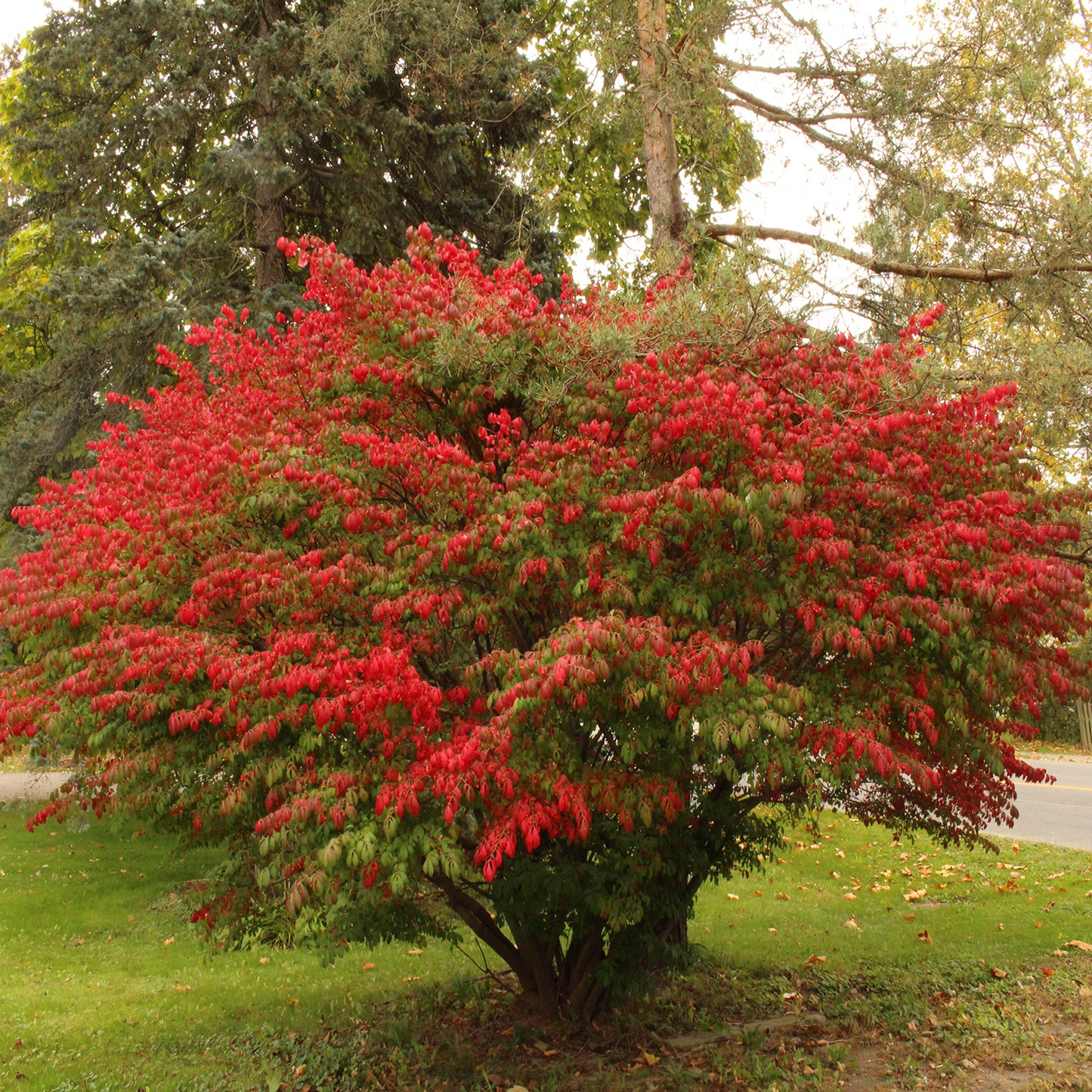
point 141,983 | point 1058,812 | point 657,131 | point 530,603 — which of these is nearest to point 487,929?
point 530,603

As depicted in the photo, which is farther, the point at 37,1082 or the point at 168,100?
the point at 168,100

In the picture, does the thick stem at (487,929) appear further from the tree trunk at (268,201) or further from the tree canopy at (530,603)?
the tree trunk at (268,201)

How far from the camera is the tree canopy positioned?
4.55m

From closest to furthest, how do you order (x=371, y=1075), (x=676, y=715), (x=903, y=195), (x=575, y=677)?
1. (x=575, y=677)
2. (x=676, y=715)
3. (x=371, y=1075)
4. (x=903, y=195)

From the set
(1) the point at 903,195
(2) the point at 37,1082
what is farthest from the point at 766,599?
(1) the point at 903,195

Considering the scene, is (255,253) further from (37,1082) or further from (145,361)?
(37,1082)

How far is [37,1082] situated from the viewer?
249 inches

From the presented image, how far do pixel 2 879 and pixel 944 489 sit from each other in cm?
1183

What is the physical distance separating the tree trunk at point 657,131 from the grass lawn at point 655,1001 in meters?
7.44

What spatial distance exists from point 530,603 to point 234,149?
9.41m

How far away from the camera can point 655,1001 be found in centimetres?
745

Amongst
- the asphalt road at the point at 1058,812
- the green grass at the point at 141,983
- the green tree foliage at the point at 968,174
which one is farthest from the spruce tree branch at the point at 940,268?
the green grass at the point at 141,983

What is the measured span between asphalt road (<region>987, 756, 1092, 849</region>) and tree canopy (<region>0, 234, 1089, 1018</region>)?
7.75 metres

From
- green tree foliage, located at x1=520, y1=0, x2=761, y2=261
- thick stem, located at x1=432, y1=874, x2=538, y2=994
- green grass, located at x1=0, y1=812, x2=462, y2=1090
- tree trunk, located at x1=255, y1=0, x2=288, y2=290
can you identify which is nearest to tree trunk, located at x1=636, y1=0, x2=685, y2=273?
green tree foliage, located at x1=520, y1=0, x2=761, y2=261
